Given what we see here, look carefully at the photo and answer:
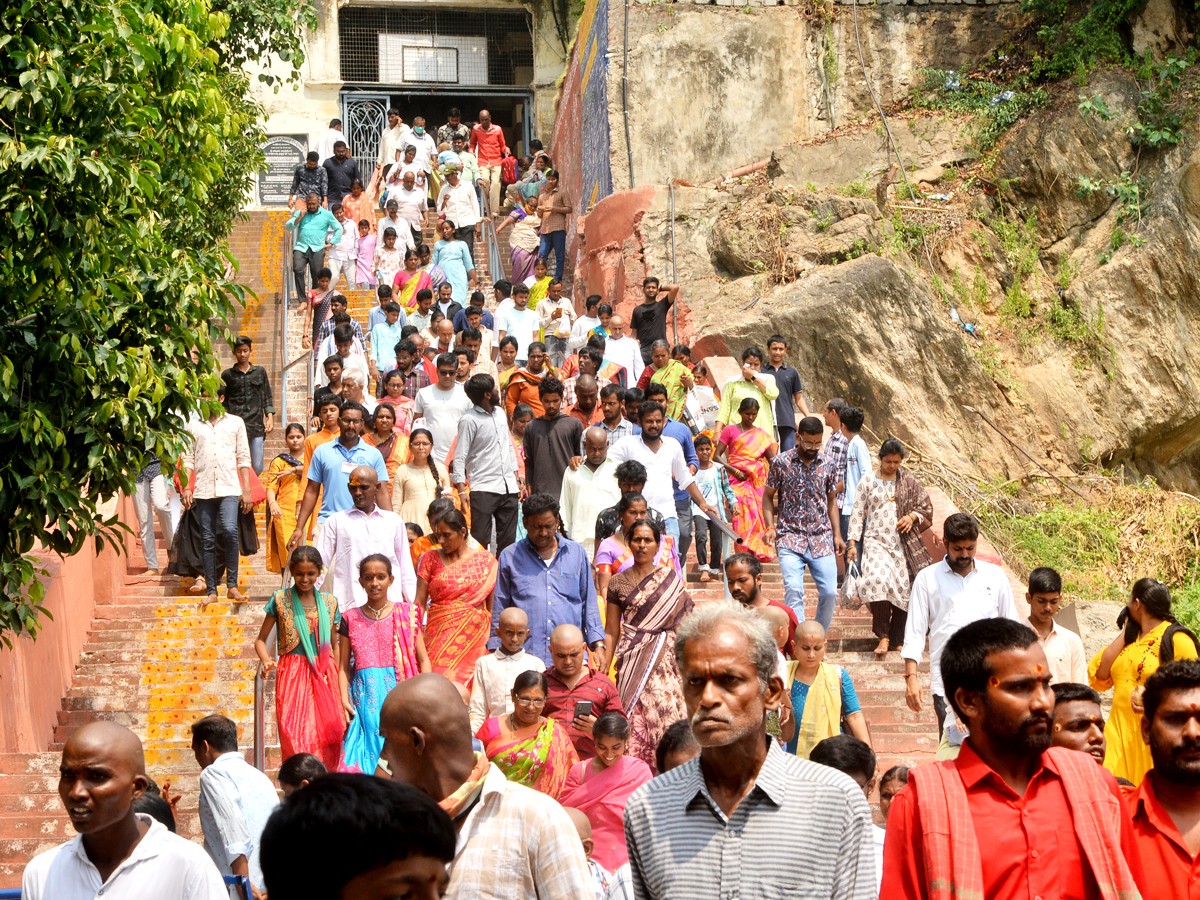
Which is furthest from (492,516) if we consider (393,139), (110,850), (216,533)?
(393,139)

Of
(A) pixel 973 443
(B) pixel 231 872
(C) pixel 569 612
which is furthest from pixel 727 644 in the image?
(A) pixel 973 443

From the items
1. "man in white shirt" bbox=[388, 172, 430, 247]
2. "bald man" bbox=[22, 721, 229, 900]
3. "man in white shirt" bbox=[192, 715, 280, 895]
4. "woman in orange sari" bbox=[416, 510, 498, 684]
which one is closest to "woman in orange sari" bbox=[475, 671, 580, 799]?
"man in white shirt" bbox=[192, 715, 280, 895]

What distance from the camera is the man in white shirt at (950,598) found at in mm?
8789

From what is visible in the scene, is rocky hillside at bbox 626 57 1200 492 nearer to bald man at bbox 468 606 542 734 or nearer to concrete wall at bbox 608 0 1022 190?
concrete wall at bbox 608 0 1022 190

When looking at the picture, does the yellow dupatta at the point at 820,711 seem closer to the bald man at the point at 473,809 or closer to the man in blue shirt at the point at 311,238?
the bald man at the point at 473,809

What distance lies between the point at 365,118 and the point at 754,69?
12.8 metres

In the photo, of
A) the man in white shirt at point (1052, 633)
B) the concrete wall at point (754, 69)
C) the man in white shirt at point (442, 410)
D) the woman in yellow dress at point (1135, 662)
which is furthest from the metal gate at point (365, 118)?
the woman in yellow dress at point (1135, 662)

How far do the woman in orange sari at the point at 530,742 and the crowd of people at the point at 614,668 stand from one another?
0.02 m

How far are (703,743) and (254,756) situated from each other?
6.62 m

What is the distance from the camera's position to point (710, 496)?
13352 millimetres

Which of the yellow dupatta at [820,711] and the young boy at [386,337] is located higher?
the young boy at [386,337]

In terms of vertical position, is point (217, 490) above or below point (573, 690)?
above

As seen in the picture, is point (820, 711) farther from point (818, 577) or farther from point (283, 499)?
point (283, 499)

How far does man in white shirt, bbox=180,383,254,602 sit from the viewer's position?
12.7m
